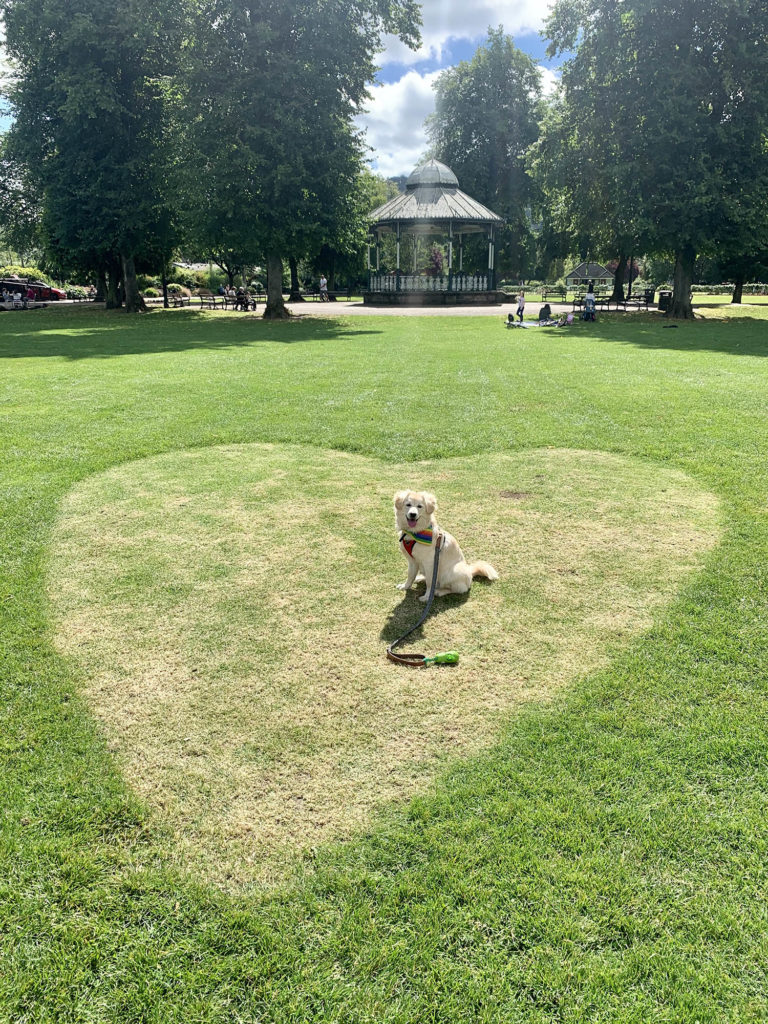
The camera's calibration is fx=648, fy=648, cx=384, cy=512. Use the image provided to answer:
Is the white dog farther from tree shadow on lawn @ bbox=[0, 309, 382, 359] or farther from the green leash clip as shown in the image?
tree shadow on lawn @ bbox=[0, 309, 382, 359]

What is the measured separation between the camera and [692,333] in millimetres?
24953

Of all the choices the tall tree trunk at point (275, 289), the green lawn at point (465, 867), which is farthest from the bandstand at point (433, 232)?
the green lawn at point (465, 867)

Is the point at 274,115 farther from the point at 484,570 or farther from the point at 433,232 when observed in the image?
the point at 484,570

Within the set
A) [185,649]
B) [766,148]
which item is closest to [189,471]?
[185,649]

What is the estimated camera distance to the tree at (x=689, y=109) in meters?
26.2

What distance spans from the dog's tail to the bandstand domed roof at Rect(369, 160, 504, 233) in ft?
128

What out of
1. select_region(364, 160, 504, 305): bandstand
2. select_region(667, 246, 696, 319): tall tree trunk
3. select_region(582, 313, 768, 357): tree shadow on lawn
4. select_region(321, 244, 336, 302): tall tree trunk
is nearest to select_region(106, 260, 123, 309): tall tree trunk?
select_region(364, 160, 504, 305): bandstand

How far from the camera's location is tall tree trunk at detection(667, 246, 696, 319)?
1194 inches

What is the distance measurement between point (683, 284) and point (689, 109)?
7725mm

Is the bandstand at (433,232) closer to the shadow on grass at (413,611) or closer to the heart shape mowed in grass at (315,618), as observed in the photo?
the heart shape mowed in grass at (315,618)

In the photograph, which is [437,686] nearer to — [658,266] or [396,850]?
[396,850]

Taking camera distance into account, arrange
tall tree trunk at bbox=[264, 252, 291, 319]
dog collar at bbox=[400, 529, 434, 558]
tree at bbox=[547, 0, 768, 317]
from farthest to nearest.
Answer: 1. tall tree trunk at bbox=[264, 252, 291, 319]
2. tree at bbox=[547, 0, 768, 317]
3. dog collar at bbox=[400, 529, 434, 558]

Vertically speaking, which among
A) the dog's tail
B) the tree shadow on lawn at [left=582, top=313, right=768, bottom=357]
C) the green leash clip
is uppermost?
the tree shadow on lawn at [left=582, top=313, right=768, bottom=357]

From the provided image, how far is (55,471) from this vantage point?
7.88 m
